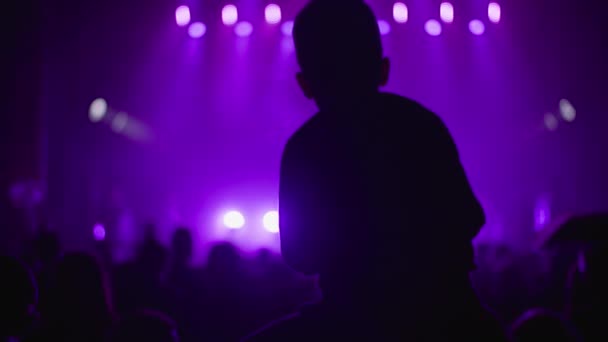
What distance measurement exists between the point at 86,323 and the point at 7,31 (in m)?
11.1

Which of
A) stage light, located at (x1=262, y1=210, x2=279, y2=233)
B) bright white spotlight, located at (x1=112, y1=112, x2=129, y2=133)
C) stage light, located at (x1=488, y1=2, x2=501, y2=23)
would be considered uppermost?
stage light, located at (x1=488, y1=2, x2=501, y2=23)

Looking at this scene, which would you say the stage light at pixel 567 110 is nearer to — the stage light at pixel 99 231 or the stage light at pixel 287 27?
the stage light at pixel 287 27

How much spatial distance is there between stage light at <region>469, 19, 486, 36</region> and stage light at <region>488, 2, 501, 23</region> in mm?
554

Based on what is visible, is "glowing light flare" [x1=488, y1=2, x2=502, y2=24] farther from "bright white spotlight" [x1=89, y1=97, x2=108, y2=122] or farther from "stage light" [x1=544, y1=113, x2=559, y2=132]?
"bright white spotlight" [x1=89, y1=97, x2=108, y2=122]

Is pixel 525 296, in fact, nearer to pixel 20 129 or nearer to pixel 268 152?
pixel 20 129

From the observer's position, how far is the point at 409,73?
55.4 ft

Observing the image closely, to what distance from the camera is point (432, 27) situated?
14695mm

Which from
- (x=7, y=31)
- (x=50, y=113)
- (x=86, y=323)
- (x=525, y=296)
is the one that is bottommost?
(x=525, y=296)

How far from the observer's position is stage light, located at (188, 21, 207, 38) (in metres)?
14.8

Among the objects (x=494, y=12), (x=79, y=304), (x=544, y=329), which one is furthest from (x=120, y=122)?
(x=544, y=329)

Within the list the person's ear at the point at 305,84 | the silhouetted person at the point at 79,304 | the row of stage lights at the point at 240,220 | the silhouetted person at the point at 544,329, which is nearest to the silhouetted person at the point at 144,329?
the silhouetted person at the point at 79,304

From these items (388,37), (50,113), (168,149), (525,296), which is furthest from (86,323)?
(168,149)

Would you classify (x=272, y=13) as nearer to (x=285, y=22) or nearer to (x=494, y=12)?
(x=285, y=22)

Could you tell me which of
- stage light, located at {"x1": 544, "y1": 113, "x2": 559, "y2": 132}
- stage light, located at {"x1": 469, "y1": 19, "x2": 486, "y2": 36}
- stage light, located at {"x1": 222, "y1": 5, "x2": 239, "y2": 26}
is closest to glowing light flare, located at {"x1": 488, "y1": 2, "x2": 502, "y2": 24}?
stage light, located at {"x1": 469, "y1": 19, "x2": 486, "y2": 36}
